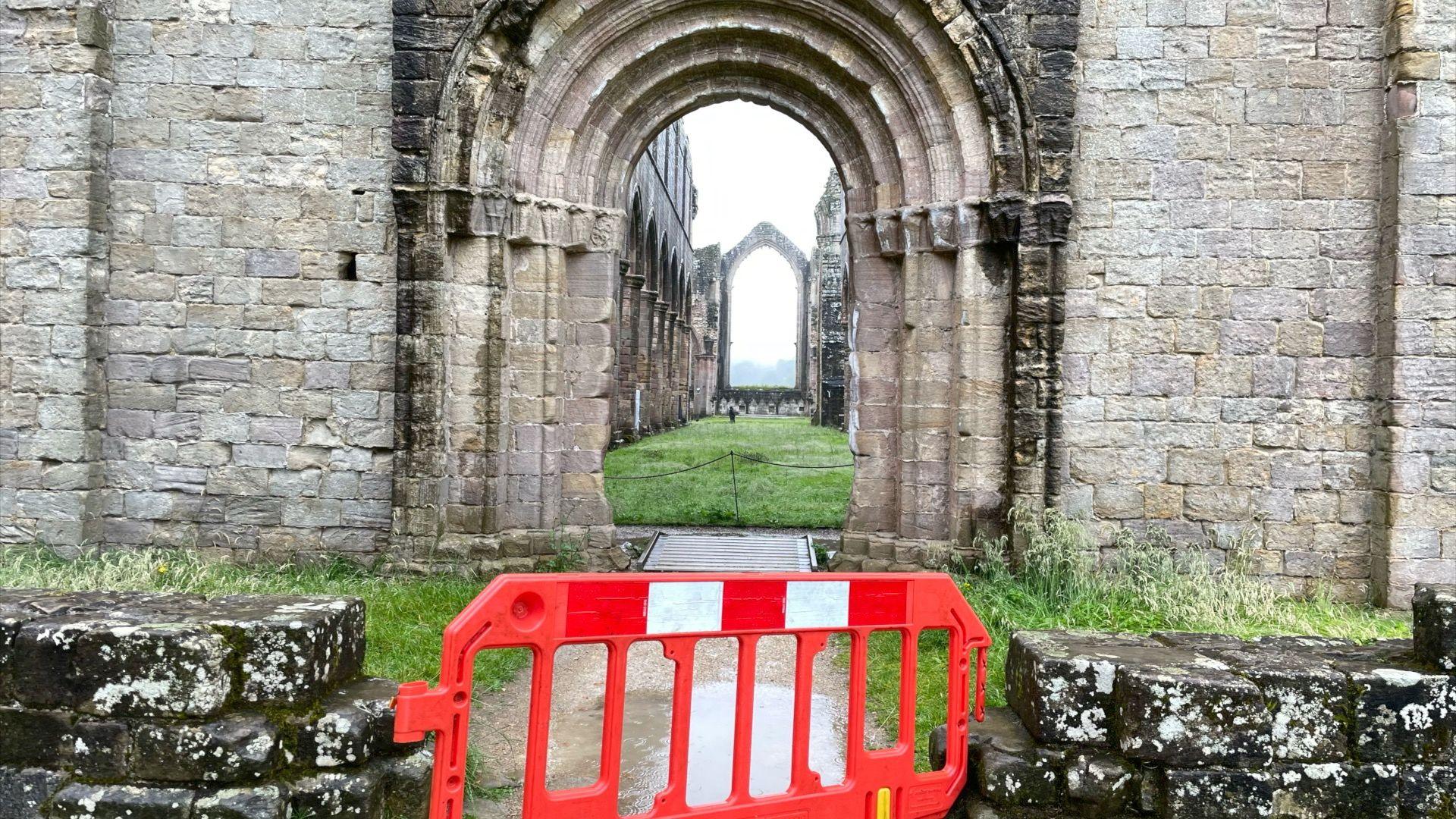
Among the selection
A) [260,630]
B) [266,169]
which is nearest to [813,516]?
[266,169]

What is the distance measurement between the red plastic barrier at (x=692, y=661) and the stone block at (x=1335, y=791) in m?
0.86

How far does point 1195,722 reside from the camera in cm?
270

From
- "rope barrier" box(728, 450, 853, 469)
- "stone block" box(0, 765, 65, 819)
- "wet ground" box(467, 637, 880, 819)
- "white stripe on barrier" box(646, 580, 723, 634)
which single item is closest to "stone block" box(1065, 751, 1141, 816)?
"wet ground" box(467, 637, 880, 819)

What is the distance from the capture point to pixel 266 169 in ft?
22.3

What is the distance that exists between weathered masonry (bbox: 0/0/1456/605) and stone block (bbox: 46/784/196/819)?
13.5ft

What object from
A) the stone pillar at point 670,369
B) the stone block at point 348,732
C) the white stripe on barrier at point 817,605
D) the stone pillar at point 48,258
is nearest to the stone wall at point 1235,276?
the white stripe on barrier at point 817,605

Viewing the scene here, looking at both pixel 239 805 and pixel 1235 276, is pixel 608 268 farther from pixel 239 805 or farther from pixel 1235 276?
pixel 239 805

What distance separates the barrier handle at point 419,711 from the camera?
7.65ft

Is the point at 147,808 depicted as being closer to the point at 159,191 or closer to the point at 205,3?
the point at 159,191

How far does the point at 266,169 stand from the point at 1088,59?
5.80m

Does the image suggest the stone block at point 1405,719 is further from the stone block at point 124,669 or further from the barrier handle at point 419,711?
the stone block at point 124,669

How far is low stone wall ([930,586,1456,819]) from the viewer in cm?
269

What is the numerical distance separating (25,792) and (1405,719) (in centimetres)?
375

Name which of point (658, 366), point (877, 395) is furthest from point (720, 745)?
point (658, 366)
